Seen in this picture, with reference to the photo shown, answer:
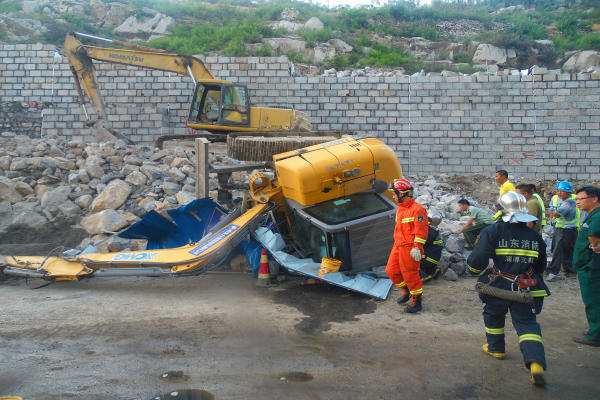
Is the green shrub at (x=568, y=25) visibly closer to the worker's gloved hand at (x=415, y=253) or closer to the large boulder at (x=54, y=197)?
the worker's gloved hand at (x=415, y=253)

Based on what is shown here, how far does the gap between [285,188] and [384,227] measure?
1.41 metres

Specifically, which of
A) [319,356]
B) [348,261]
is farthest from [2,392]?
[348,261]

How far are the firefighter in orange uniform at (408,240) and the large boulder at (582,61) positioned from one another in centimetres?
1785

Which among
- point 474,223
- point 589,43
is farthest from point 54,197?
point 589,43

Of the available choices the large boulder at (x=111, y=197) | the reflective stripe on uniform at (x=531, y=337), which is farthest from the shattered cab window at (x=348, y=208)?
the large boulder at (x=111, y=197)

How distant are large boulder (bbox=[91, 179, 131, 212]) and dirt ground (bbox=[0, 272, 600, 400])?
2.51 meters

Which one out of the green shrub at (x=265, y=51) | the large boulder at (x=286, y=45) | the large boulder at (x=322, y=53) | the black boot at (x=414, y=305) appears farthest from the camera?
the large boulder at (x=286, y=45)

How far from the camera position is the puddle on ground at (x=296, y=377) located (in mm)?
3508

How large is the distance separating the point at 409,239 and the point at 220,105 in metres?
8.18

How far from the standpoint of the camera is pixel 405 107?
1477cm

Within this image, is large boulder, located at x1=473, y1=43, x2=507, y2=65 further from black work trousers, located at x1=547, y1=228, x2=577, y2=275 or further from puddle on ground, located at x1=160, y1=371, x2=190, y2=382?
puddle on ground, located at x1=160, y1=371, x2=190, y2=382

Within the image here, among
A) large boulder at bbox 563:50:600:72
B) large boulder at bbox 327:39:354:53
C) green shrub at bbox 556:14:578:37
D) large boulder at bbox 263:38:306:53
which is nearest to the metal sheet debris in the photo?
large boulder at bbox 263:38:306:53

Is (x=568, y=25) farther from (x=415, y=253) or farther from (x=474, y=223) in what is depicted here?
(x=415, y=253)

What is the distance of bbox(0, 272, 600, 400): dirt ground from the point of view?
3.36 m
